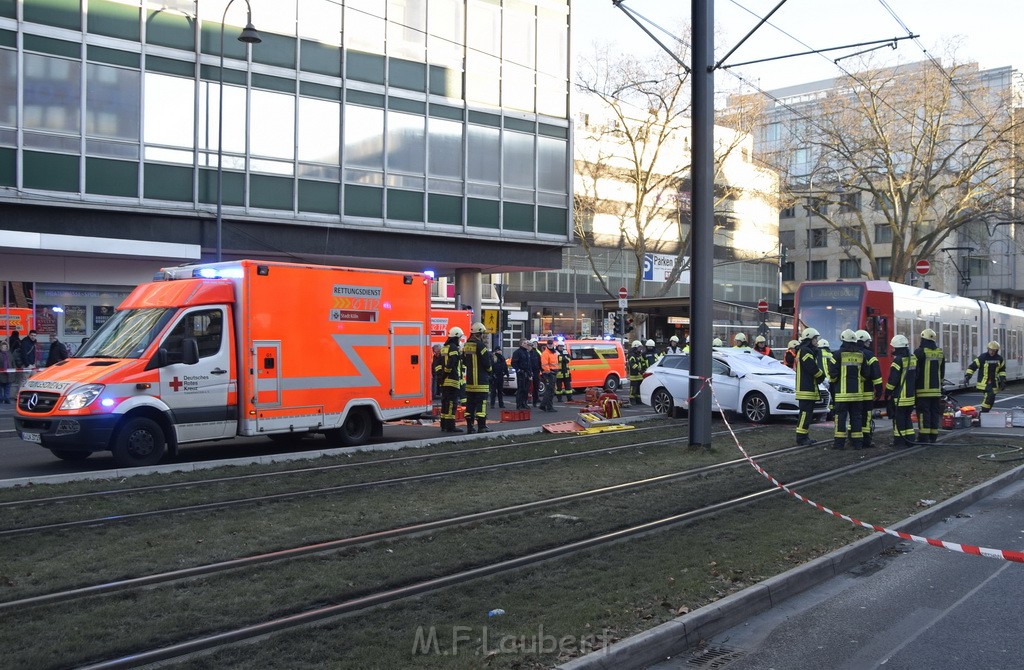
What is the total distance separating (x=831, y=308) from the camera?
23781 mm

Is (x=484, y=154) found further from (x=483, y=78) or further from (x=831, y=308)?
(x=831, y=308)

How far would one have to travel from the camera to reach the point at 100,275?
1028 inches

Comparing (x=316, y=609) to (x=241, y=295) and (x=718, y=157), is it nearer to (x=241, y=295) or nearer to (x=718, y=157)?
(x=241, y=295)

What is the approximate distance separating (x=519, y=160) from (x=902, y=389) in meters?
18.3

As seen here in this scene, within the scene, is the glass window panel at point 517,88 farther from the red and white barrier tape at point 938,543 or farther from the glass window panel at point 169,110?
the red and white barrier tape at point 938,543

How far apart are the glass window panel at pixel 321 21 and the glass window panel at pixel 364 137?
198cm

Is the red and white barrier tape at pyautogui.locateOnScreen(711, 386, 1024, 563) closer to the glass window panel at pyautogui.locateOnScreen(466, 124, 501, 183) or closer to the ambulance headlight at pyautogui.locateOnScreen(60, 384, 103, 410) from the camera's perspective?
the ambulance headlight at pyautogui.locateOnScreen(60, 384, 103, 410)

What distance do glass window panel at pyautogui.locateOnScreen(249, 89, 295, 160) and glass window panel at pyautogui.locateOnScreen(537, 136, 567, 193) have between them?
28.6 feet

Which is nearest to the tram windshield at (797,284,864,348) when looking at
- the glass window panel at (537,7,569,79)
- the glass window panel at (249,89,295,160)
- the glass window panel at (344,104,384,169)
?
the glass window panel at (344,104,384,169)

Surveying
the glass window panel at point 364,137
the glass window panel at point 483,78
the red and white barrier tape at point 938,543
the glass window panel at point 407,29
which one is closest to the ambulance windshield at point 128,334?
the red and white barrier tape at point 938,543

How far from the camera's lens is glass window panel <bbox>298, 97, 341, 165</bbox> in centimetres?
2716

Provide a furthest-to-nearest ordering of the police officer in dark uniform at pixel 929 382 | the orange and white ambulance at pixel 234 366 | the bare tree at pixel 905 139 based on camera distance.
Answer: the bare tree at pixel 905 139
the police officer in dark uniform at pixel 929 382
the orange and white ambulance at pixel 234 366

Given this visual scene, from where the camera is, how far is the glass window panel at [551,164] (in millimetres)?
32188

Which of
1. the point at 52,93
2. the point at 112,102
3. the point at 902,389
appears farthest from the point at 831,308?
the point at 52,93
